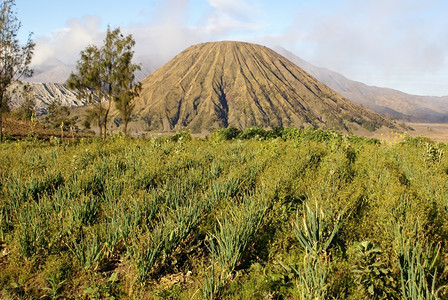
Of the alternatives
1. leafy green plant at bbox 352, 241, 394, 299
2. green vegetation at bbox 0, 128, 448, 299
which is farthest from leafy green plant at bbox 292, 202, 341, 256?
leafy green plant at bbox 352, 241, 394, 299

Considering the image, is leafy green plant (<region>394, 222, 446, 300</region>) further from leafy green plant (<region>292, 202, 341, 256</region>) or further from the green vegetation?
leafy green plant (<region>292, 202, 341, 256</region>)

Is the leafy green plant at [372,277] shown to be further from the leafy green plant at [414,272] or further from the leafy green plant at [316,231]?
the leafy green plant at [316,231]

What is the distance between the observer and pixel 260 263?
14.1ft

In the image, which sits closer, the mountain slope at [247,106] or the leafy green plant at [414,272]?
the leafy green plant at [414,272]

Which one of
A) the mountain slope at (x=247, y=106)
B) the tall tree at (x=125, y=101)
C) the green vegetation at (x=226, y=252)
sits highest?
the mountain slope at (x=247, y=106)

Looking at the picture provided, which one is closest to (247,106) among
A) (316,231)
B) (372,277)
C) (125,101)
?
(125,101)

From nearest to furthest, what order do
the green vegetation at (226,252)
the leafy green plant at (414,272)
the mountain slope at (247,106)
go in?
the leafy green plant at (414,272) → the green vegetation at (226,252) → the mountain slope at (247,106)

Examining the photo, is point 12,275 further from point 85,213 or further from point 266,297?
point 266,297

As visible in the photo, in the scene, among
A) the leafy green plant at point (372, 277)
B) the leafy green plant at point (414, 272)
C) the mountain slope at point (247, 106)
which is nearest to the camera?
the leafy green plant at point (414, 272)

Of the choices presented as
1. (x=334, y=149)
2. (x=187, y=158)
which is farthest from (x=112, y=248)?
(x=334, y=149)

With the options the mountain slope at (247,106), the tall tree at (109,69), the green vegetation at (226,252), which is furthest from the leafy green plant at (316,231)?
the mountain slope at (247,106)

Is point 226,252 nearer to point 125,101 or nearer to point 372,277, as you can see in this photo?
point 372,277

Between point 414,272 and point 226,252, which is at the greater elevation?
point 414,272

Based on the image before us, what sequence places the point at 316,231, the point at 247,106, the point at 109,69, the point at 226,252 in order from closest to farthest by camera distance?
1. the point at 226,252
2. the point at 316,231
3. the point at 109,69
4. the point at 247,106
